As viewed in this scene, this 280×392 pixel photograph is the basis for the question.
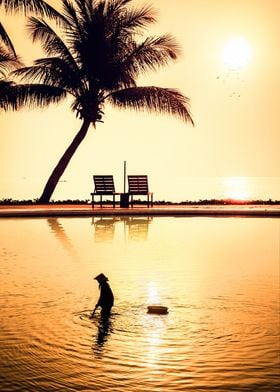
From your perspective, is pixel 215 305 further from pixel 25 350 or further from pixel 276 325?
pixel 25 350

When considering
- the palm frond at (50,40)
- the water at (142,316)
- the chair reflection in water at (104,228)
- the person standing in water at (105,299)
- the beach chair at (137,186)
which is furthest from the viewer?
the palm frond at (50,40)

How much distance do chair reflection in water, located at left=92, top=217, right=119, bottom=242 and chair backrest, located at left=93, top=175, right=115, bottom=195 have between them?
3.73 metres

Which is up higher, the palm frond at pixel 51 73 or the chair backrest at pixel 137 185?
the palm frond at pixel 51 73

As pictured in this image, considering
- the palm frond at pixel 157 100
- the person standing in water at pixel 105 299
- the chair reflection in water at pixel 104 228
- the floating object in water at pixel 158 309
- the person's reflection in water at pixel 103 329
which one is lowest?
the person's reflection in water at pixel 103 329

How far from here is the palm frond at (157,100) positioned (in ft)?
91.1

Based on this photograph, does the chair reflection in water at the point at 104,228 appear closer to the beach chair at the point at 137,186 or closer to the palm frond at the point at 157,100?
the beach chair at the point at 137,186

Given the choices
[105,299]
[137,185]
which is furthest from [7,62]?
[105,299]

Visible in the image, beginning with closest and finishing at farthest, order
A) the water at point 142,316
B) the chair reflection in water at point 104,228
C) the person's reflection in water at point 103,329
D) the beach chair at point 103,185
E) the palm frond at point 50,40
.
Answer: the water at point 142,316
the person's reflection in water at point 103,329
the chair reflection in water at point 104,228
the beach chair at point 103,185
the palm frond at point 50,40

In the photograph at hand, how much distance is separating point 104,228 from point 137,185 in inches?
285

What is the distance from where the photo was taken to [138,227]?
19828 mm

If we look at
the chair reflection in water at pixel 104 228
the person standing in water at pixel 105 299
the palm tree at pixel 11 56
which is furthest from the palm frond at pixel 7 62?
the person standing in water at pixel 105 299

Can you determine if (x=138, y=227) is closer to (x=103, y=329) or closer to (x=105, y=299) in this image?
(x=105, y=299)

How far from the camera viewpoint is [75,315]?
28.8ft

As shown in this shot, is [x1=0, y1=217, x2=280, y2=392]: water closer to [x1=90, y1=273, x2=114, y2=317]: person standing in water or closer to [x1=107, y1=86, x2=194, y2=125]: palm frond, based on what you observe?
[x1=90, y1=273, x2=114, y2=317]: person standing in water
